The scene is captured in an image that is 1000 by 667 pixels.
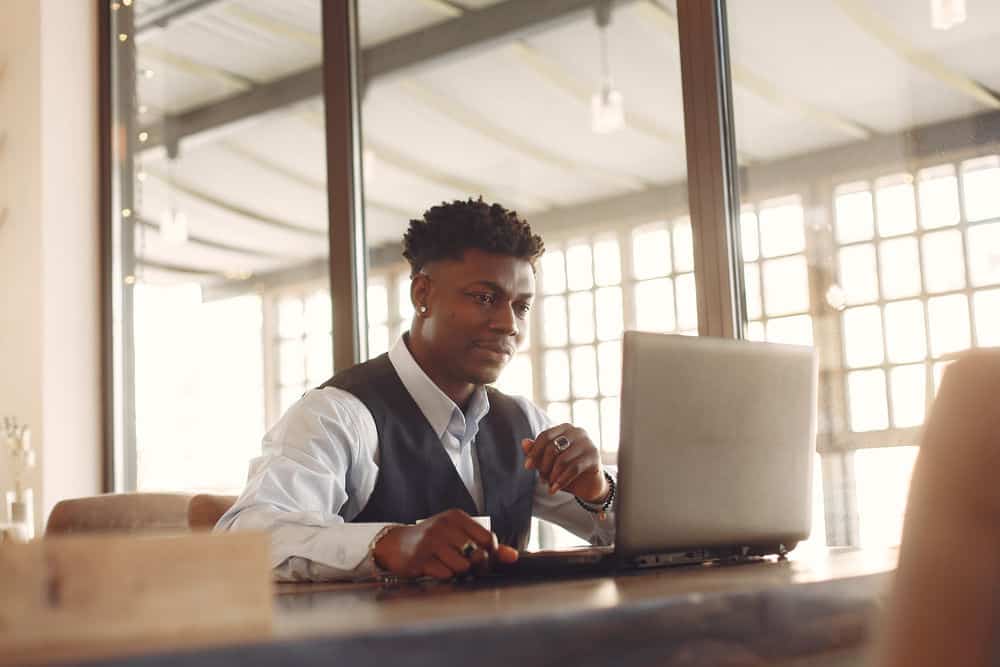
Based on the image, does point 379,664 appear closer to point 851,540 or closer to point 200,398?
point 851,540

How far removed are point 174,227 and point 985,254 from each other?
2919 mm

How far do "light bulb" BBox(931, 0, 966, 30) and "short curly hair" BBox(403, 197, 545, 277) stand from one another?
105 cm

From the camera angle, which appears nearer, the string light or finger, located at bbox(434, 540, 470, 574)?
finger, located at bbox(434, 540, 470, 574)

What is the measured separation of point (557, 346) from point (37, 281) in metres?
2.06

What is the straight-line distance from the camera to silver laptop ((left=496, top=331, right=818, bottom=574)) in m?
1.34

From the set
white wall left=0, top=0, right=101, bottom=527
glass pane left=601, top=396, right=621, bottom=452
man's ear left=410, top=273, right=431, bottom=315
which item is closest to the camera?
man's ear left=410, top=273, right=431, bottom=315

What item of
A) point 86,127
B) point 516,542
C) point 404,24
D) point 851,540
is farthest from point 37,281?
point 851,540

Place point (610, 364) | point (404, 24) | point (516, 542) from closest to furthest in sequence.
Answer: point (516, 542) → point (610, 364) → point (404, 24)

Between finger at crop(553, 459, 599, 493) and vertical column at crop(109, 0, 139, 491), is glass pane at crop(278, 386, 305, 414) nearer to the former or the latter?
vertical column at crop(109, 0, 139, 491)

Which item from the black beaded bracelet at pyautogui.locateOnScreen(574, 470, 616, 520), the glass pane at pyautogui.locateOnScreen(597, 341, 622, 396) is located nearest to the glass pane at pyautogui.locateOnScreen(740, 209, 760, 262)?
the glass pane at pyautogui.locateOnScreen(597, 341, 622, 396)

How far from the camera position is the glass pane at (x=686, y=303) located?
2898mm

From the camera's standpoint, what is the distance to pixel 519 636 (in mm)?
673

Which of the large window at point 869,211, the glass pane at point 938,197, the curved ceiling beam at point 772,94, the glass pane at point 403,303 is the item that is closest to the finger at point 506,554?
the large window at point 869,211

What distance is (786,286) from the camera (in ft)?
9.09
